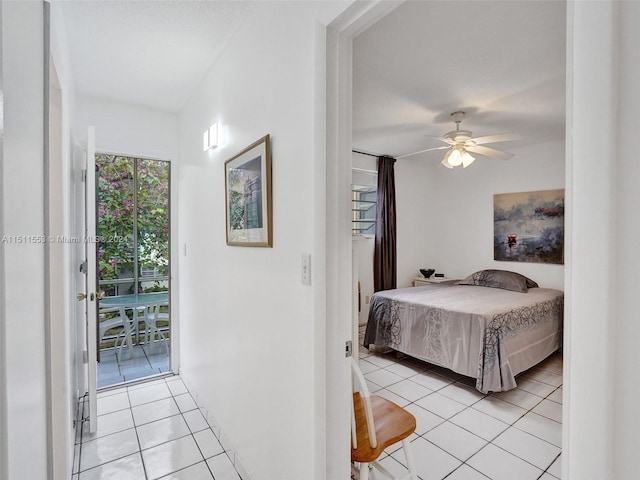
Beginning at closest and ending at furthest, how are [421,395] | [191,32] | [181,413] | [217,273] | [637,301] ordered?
[637,301]
[191,32]
[217,273]
[181,413]
[421,395]

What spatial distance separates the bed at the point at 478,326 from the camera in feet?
9.18

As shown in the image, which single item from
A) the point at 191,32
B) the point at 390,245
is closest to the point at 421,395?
the point at 390,245

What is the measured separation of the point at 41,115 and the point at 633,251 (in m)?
1.41

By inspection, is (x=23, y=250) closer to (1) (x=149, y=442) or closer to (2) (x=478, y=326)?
(1) (x=149, y=442)

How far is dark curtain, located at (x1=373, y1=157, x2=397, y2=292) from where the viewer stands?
481 centimetres

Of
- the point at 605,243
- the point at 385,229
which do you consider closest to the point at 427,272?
the point at 385,229

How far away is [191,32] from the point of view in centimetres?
194

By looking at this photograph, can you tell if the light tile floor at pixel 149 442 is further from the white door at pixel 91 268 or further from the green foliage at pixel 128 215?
the green foliage at pixel 128 215

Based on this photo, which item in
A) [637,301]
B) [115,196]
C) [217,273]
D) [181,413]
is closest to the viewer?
[637,301]

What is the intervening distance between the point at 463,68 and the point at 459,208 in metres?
3.22

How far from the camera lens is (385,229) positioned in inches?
190

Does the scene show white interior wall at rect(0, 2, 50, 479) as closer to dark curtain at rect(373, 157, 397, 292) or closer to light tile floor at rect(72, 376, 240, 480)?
light tile floor at rect(72, 376, 240, 480)

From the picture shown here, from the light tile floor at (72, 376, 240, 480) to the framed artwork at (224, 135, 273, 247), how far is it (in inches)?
53.2

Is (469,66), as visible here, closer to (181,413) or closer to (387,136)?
(387,136)
